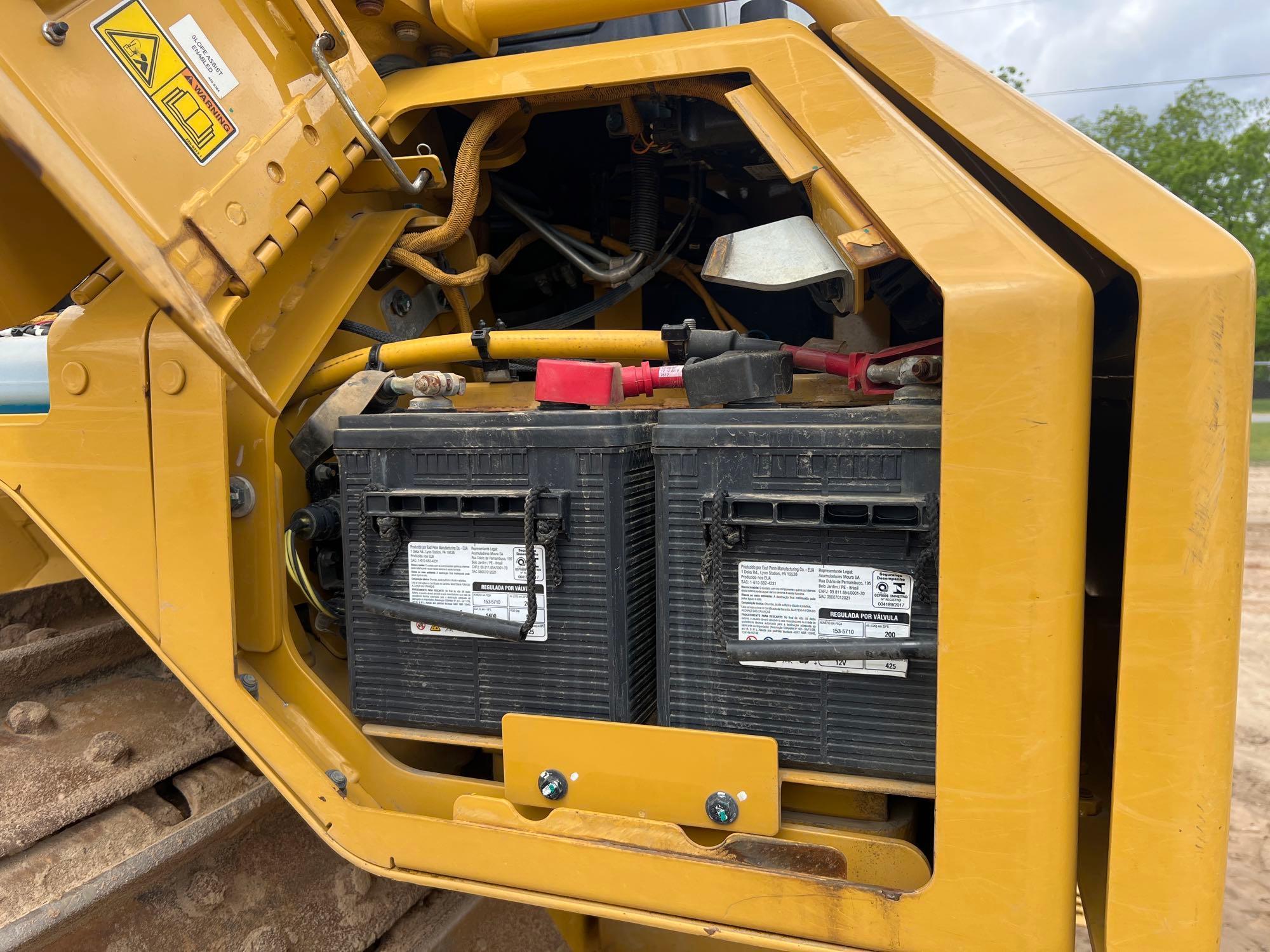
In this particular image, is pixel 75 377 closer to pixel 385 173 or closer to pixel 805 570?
pixel 385 173

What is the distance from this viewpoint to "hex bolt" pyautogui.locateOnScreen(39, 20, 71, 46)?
42.3 inches

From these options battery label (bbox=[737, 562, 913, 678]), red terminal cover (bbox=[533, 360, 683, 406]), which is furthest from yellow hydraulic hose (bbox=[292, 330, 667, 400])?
battery label (bbox=[737, 562, 913, 678])

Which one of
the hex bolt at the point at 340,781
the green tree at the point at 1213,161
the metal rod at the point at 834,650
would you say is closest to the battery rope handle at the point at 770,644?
the metal rod at the point at 834,650

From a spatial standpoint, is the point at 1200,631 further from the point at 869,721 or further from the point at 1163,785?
the point at 869,721

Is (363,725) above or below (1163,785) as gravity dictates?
below

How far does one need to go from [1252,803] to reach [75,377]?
3.81m

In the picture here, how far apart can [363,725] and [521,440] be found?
0.59 metres

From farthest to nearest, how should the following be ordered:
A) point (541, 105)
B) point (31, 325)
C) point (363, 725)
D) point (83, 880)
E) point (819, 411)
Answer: point (31, 325) < point (541, 105) < point (363, 725) < point (83, 880) < point (819, 411)

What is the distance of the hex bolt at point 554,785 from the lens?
4.21 ft

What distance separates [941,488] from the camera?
3.34ft

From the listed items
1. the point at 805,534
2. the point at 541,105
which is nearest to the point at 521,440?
the point at 805,534

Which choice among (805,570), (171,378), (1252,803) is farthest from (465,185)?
(1252,803)

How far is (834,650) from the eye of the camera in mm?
1127

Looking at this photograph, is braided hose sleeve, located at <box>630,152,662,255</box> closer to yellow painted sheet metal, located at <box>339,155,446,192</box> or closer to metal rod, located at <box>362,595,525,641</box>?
yellow painted sheet metal, located at <box>339,155,446,192</box>
